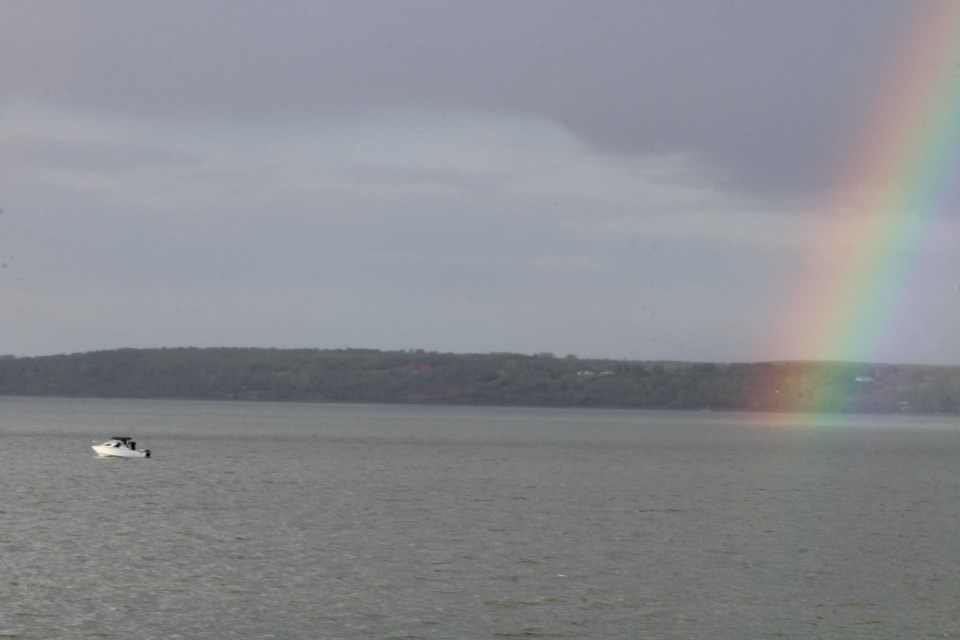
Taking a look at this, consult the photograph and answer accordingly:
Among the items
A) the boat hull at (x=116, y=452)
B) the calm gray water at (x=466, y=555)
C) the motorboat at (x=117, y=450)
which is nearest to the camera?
the calm gray water at (x=466, y=555)

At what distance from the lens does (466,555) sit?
163 ft

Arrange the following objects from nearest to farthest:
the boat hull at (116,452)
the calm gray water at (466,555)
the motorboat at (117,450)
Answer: the calm gray water at (466,555)
the boat hull at (116,452)
the motorboat at (117,450)

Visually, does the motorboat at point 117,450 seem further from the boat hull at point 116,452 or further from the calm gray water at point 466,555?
the calm gray water at point 466,555

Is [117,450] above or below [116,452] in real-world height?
above

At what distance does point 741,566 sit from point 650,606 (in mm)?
10454

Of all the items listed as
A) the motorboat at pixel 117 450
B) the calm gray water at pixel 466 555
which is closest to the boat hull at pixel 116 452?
the motorboat at pixel 117 450

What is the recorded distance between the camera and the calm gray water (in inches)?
1436

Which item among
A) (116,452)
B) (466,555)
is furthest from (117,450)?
(466,555)

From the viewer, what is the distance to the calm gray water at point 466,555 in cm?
3647

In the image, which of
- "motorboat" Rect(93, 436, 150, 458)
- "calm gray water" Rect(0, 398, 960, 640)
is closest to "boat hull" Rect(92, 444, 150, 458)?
"motorboat" Rect(93, 436, 150, 458)

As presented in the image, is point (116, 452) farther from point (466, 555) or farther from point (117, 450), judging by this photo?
point (466, 555)

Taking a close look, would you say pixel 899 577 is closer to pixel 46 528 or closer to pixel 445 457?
pixel 46 528

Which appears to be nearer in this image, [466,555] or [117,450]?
[466,555]

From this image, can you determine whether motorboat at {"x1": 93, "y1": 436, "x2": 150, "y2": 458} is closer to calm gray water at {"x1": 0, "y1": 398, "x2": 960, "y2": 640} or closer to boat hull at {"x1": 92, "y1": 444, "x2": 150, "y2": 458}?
boat hull at {"x1": 92, "y1": 444, "x2": 150, "y2": 458}
